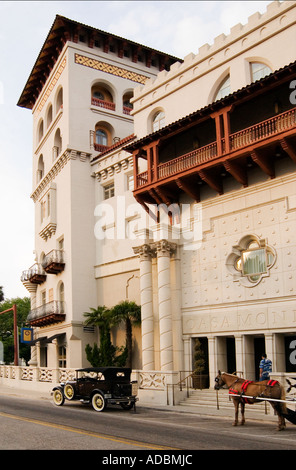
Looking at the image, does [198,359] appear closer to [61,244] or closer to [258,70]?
[258,70]

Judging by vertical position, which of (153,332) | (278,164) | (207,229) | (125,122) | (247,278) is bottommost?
(153,332)

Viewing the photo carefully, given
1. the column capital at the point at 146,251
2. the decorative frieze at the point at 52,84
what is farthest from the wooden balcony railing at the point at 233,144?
the decorative frieze at the point at 52,84

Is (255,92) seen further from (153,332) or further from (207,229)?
(153,332)

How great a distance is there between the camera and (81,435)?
1359cm

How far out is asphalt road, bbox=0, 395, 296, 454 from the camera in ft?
39.7

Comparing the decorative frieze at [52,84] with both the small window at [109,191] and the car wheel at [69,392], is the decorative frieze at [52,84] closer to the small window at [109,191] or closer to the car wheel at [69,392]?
the small window at [109,191]

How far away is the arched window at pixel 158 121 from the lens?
3114cm

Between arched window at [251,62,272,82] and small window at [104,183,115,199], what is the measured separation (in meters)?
13.9

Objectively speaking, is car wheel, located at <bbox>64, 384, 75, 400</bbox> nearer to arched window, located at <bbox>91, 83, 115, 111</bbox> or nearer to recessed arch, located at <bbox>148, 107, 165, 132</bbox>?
recessed arch, located at <bbox>148, 107, 165, 132</bbox>

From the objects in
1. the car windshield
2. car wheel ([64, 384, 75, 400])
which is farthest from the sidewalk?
car wheel ([64, 384, 75, 400])

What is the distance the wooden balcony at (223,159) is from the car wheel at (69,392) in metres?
11.1

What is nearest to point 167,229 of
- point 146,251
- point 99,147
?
point 146,251
